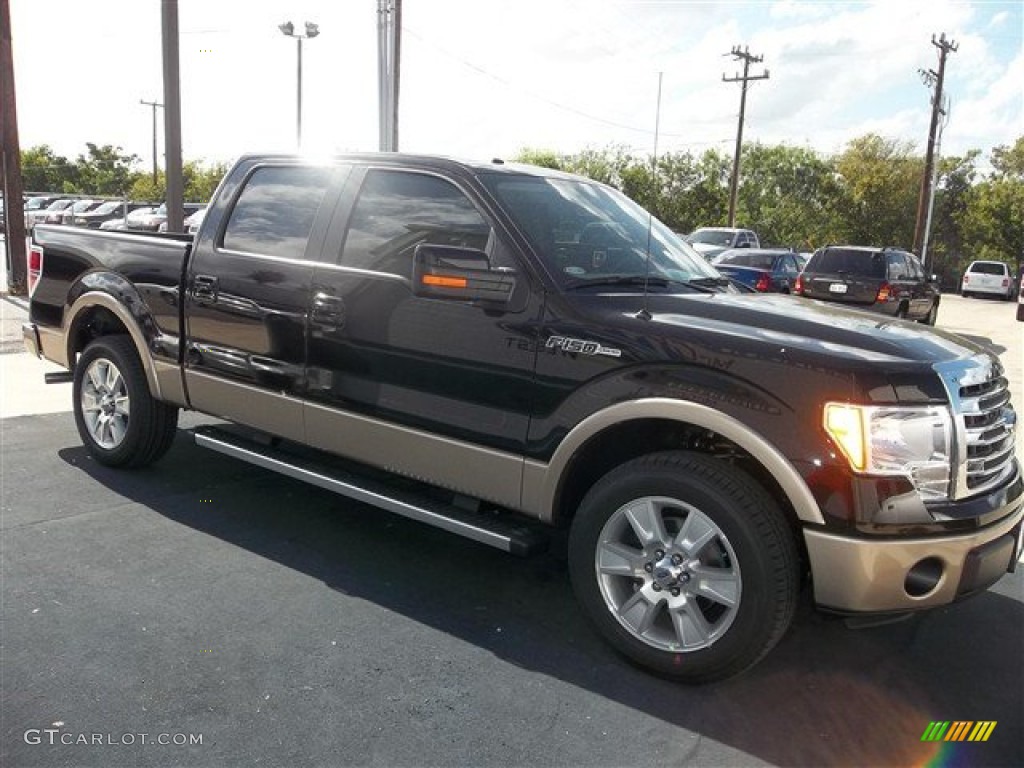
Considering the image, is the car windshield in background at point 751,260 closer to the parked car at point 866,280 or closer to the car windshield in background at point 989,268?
the parked car at point 866,280

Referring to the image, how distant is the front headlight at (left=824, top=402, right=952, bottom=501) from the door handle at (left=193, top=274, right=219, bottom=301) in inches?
126

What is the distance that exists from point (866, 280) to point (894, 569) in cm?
1277

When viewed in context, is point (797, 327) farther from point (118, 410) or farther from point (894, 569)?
point (118, 410)

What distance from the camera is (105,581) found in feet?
12.7

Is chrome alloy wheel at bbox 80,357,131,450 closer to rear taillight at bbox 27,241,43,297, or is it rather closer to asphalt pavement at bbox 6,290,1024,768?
asphalt pavement at bbox 6,290,1024,768

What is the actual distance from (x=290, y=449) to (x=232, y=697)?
2.00 meters

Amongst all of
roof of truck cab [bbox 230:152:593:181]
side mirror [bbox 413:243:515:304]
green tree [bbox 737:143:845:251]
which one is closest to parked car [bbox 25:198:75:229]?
roof of truck cab [bbox 230:152:593:181]

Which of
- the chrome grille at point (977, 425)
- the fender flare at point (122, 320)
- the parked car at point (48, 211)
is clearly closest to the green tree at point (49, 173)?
the parked car at point (48, 211)

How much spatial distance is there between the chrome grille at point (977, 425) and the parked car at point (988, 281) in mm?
38019

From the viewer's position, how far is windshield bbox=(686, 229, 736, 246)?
81.1ft

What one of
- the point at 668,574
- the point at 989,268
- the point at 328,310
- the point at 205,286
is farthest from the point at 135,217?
the point at 668,574

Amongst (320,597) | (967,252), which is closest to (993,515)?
(320,597)

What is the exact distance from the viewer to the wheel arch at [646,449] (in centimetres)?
290

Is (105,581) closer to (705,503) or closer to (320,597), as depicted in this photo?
(320,597)
